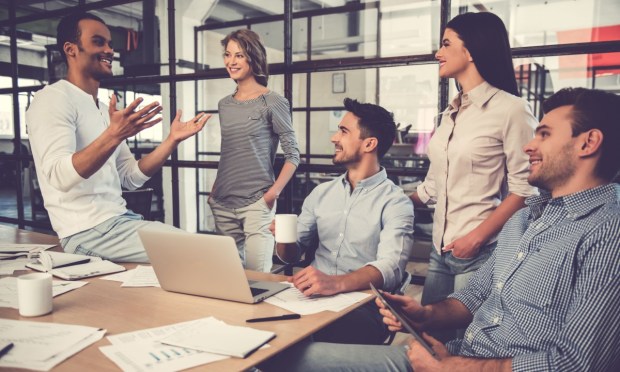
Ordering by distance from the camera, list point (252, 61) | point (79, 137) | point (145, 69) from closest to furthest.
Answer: point (79, 137) < point (252, 61) < point (145, 69)

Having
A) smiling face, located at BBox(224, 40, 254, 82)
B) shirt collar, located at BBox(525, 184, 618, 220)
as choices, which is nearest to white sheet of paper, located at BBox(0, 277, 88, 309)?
smiling face, located at BBox(224, 40, 254, 82)

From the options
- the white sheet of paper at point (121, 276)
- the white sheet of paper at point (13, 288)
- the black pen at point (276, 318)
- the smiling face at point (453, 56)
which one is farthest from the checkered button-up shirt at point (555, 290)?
the white sheet of paper at point (13, 288)

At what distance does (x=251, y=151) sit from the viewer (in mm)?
2514

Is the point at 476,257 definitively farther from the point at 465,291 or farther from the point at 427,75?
the point at 427,75

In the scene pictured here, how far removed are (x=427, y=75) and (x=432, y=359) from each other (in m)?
6.15

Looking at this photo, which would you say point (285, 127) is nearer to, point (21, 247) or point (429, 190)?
point (429, 190)

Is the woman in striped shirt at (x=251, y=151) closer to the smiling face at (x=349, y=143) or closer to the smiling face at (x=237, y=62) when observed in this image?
the smiling face at (x=237, y=62)

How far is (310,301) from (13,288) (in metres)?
0.91

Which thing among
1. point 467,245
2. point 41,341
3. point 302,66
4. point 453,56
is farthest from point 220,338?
point 302,66

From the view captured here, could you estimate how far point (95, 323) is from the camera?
1.29 m

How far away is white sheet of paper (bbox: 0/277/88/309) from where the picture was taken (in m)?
1.44

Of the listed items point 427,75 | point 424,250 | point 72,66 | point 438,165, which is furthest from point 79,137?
point 427,75

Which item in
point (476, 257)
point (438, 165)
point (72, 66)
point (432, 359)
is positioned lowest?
point (432, 359)

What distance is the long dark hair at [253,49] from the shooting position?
2.49m
